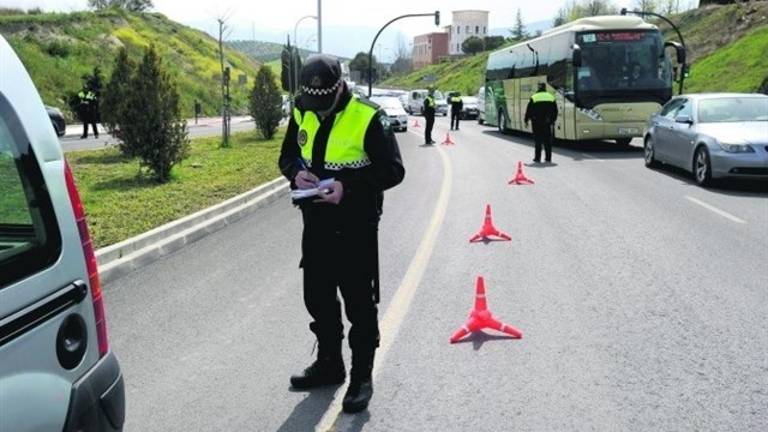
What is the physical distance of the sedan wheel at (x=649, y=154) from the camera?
15.9 metres

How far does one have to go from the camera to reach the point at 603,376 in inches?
178

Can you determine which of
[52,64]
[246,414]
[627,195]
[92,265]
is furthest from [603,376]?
[52,64]

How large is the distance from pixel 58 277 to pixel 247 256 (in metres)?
5.75

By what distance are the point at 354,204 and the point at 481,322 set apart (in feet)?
6.02

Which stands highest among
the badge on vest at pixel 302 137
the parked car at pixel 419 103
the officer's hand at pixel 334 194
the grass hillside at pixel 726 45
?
the grass hillside at pixel 726 45

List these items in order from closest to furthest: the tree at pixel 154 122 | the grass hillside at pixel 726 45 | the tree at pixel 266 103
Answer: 1. the tree at pixel 154 122
2. the tree at pixel 266 103
3. the grass hillside at pixel 726 45

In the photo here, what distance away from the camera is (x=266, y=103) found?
25406 mm

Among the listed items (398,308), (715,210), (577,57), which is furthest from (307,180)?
(577,57)

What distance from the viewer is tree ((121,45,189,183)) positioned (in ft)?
45.3

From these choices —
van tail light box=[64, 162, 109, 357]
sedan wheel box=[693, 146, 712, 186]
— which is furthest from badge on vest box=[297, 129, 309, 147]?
sedan wheel box=[693, 146, 712, 186]

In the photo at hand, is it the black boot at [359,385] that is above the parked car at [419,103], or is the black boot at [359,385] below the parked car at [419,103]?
below

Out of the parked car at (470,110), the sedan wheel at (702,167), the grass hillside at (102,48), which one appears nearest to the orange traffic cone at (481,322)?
the sedan wheel at (702,167)

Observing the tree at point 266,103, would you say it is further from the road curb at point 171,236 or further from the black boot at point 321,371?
the black boot at point 321,371

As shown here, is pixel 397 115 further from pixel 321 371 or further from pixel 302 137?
pixel 302 137
